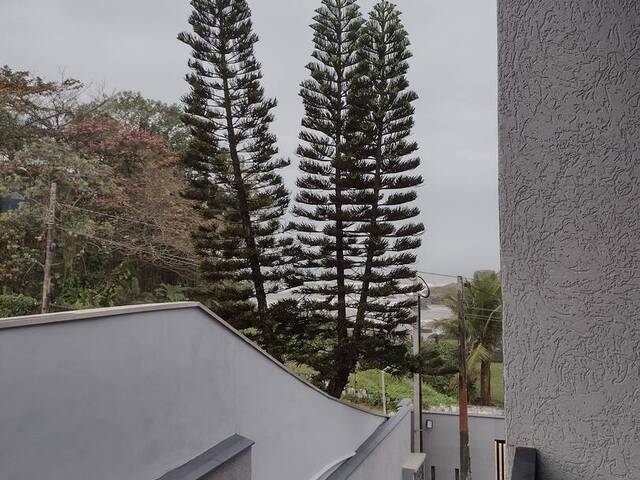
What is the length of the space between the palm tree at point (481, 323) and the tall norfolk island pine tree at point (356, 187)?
10.7 feet

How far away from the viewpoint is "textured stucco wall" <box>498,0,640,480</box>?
1.07m

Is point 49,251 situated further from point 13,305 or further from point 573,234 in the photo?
point 573,234

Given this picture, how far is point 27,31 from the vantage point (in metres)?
5.49

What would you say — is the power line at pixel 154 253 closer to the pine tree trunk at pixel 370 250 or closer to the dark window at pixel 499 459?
the pine tree trunk at pixel 370 250

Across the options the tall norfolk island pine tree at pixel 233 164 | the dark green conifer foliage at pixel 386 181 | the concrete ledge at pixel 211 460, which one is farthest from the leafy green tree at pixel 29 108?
the concrete ledge at pixel 211 460

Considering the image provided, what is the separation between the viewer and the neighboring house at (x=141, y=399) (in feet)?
4.04

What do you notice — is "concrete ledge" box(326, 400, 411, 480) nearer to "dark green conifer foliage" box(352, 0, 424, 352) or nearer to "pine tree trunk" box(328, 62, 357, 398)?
"pine tree trunk" box(328, 62, 357, 398)

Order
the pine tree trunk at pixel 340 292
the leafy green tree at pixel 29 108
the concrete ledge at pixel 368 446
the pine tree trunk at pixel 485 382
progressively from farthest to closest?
the pine tree trunk at pixel 485 382
the pine tree trunk at pixel 340 292
the leafy green tree at pixel 29 108
the concrete ledge at pixel 368 446

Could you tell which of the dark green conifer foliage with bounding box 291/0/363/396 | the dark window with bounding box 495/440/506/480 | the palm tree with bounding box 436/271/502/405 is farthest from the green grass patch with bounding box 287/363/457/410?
the dark green conifer foliage with bounding box 291/0/363/396

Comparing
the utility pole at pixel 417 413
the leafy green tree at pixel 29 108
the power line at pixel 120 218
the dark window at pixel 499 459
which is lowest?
the dark window at pixel 499 459

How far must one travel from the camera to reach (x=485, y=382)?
27.1ft

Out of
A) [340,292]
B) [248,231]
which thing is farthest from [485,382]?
[248,231]

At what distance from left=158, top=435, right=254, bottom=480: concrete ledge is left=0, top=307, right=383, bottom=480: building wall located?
27mm

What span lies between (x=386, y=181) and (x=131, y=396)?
13.4ft
